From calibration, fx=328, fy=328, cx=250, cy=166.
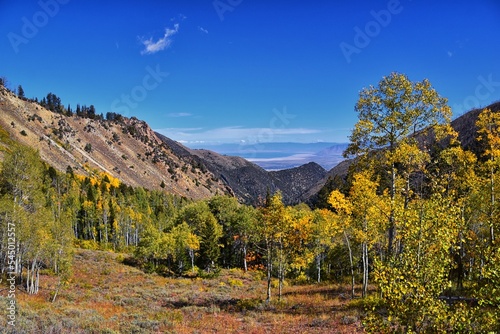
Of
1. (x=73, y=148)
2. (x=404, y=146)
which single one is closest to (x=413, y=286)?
(x=404, y=146)

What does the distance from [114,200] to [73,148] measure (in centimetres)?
7421

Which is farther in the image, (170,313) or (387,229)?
(170,313)

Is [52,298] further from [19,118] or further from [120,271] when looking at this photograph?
[19,118]

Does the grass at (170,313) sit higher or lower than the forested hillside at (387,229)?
lower

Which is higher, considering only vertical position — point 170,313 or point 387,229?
point 387,229

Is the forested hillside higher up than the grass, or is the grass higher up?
the forested hillside

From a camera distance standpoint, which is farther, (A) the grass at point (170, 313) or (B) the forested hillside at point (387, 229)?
(A) the grass at point (170, 313)

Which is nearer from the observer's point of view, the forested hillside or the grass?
the forested hillside

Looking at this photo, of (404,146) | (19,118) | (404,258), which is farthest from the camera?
(19,118)

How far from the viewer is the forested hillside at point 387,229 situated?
27.0ft

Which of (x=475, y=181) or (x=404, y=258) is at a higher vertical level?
(x=475, y=181)

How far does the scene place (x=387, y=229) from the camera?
2430 centimetres

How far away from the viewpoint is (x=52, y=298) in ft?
102

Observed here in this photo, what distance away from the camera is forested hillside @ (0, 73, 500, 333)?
8.23 meters
